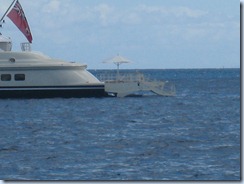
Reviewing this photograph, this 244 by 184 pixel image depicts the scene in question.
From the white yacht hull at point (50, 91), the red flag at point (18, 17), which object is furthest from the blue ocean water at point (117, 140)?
the red flag at point (18, 17)

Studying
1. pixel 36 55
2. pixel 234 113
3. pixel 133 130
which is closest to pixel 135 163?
pixel 133 130

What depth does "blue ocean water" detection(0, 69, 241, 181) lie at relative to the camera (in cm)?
2764

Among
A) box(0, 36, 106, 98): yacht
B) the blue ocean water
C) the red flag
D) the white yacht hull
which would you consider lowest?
the blue ocean water

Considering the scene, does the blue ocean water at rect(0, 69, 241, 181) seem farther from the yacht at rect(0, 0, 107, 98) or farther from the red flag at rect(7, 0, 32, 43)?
the red flag at rect(7, 0, 32, 43)

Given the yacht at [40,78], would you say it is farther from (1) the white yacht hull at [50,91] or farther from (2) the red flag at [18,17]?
(2) the red flag at [18,17]

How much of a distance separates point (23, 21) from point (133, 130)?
68.3 feet

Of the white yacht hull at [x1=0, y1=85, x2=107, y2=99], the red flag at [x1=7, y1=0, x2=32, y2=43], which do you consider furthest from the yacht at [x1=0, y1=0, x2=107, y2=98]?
the red flag at [x1=7, y1=0, x2=32, y2=43]

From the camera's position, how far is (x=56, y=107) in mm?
55406

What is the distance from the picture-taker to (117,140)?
3669 centimetres

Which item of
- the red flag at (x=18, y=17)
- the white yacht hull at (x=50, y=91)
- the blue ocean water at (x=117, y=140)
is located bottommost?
the blue ocean water at (x=117, y=140)

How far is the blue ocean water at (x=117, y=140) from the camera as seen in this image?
27.6 meters

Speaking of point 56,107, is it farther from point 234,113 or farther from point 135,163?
point 135,163

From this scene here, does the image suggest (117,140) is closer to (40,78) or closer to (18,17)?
(40,78)

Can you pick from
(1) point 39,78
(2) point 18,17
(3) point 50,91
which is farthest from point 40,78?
(2) point 18,17
